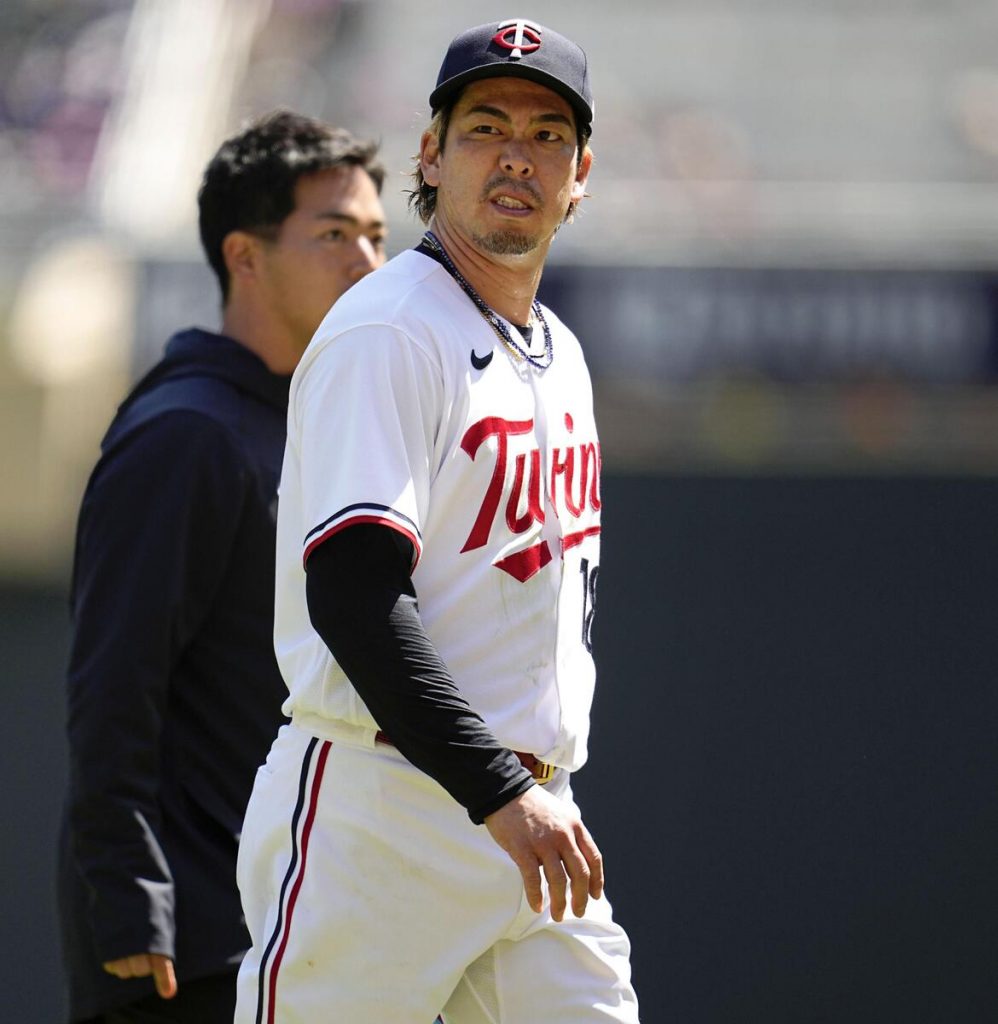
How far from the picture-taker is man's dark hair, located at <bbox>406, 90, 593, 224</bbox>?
2217 millimetres

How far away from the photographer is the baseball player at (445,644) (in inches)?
72.2

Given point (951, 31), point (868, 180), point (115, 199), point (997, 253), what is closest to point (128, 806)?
point (997, 253)

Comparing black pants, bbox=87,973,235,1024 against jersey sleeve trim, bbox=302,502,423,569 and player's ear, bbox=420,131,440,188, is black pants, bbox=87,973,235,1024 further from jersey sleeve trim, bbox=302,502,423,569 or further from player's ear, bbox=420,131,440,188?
player's ear, bbox=420,131,440,188

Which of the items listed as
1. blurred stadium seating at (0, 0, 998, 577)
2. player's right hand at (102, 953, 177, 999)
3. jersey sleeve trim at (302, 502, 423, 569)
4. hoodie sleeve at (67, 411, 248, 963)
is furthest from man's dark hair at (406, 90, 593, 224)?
blurred stadium seating at (0, 0, 998, 577)

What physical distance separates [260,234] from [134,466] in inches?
24.1

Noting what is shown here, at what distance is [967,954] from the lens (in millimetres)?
4281

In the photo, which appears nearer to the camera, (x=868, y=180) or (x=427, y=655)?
(x=427, y=655)

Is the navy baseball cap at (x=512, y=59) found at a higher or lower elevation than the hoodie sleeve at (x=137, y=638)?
higher

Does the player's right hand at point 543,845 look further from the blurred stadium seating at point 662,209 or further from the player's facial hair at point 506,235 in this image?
the blurred stadium seating at point 662,209

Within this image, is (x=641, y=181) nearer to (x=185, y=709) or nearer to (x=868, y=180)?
(x=868, y=180)

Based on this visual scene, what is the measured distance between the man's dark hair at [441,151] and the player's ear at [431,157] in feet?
0.03

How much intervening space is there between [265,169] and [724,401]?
12.9 ft

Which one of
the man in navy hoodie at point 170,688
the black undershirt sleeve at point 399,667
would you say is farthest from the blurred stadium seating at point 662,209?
the black undershirt sleeve at point 399,667

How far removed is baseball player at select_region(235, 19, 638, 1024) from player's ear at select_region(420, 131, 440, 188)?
5 centimetres
